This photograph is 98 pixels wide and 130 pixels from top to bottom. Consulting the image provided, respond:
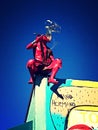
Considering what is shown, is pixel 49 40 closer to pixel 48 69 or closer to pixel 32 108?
pixel 48 69

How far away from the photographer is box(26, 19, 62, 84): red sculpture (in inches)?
120

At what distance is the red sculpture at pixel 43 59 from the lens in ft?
10.0

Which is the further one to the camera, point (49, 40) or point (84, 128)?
point (49, 40)

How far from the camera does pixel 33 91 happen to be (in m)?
3.09

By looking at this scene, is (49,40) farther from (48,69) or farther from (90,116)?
(90,116)

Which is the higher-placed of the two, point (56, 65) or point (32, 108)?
point (56, 65)

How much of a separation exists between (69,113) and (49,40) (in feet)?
1.70

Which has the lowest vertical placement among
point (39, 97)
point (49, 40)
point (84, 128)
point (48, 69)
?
point (84, 128)

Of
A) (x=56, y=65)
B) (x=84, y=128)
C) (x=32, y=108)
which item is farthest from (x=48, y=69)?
(x=84, y=128)

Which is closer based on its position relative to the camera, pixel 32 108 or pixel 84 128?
pixel 84 128

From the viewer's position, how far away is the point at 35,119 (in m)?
3.04

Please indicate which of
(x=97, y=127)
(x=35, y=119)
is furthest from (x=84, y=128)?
(x=35, y=119)

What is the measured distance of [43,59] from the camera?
3090 mm

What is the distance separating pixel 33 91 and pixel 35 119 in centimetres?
19
